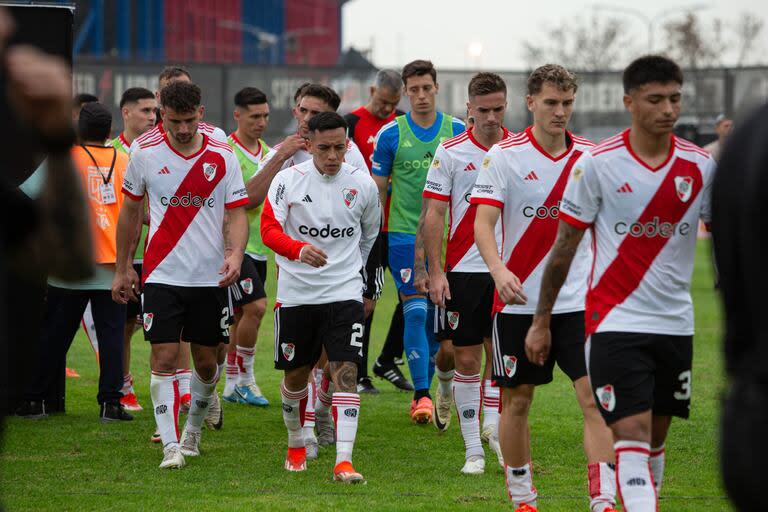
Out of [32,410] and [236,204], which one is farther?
[32,410]

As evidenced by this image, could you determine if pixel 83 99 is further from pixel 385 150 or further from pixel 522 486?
→ pixel 522 486

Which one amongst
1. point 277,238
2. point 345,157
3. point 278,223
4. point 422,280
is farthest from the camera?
point 345,157

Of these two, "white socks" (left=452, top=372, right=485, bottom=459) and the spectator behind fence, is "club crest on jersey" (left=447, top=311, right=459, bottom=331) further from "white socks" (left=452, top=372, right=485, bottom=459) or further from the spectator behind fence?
the spectator behind fence

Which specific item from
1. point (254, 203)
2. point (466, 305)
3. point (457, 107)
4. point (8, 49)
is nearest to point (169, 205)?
point (254, 203)

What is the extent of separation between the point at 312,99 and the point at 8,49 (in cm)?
643

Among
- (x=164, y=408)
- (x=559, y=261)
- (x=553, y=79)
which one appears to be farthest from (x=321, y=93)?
(x=559, y=261)

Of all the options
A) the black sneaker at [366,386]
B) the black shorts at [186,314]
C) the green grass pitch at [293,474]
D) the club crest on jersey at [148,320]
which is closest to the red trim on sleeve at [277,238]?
the black shorts at [186,314]

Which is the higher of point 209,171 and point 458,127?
point 458,127

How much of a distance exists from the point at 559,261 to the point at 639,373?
0.69 metres

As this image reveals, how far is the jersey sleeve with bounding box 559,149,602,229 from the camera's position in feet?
19.0

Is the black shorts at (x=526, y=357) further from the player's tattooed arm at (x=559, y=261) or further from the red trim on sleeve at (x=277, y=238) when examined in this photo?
the red trim on sleeve at (x=277, y=238)

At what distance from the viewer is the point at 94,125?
10.1 meters

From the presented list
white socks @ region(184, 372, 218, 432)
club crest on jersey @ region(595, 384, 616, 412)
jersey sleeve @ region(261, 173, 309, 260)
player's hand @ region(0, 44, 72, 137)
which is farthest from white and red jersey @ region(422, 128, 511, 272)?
player's hand @ region(0, 44, 72, 137)

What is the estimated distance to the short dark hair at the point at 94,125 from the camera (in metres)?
10.1
